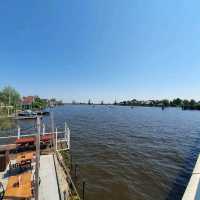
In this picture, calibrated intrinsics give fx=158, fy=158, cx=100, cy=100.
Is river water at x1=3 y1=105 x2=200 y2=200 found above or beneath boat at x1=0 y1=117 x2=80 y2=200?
beneath

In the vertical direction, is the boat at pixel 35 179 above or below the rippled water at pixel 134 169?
above

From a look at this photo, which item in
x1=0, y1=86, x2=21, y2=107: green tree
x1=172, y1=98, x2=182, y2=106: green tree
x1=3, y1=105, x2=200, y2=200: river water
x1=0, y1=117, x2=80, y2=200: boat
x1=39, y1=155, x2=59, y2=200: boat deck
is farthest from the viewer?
x1=172, y1=98, x2=182, y2=106: green tree

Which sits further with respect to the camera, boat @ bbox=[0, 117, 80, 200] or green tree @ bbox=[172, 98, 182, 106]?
green tree @ bbox=[172, 98, 182, 106]

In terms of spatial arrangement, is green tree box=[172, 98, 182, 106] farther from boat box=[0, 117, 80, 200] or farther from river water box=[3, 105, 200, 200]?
boat box=[0, 117, 80, 200]

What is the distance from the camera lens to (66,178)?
405 inches

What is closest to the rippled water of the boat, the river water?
the river water

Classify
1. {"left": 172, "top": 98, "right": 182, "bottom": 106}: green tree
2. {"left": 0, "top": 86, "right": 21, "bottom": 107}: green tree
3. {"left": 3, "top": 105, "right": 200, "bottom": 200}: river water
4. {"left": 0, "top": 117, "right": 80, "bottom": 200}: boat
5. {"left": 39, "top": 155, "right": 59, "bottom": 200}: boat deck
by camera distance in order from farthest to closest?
{"left": 172, "top": 98, "right": 182, "bottom": 106}: green tree → {"left": 0, "top": 86, "right": 21, "bottom": 107}: green tree → {"left": 3, "top": 105, "right": 200, "bottom": 200}: river water → {"left": 39, "top": 155, "right": 59, "bottom": 200}: boat deck → {"left": 0, "top": 117, "right": 80, "bottom": 200}: boat


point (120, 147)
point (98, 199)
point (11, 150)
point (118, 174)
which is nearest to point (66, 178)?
point (98, 199)

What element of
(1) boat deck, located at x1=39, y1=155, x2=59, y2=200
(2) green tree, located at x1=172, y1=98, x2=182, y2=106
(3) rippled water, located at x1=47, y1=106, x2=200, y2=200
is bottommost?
(3) rippled water, located at x1=47, y1=106, x2=200, y2=200

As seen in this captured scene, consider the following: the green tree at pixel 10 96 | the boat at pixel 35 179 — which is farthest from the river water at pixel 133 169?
the green tree at pixel 10 96

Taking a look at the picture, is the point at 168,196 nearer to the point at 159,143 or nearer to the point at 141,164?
the point at 141,164

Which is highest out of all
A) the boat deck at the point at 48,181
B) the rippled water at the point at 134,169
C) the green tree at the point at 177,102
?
the green tree at the point at 177,102

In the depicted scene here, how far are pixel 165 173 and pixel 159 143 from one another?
10.3 meters

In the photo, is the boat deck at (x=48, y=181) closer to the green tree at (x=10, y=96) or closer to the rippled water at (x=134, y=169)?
the rippled water at (x=134, y=169)
